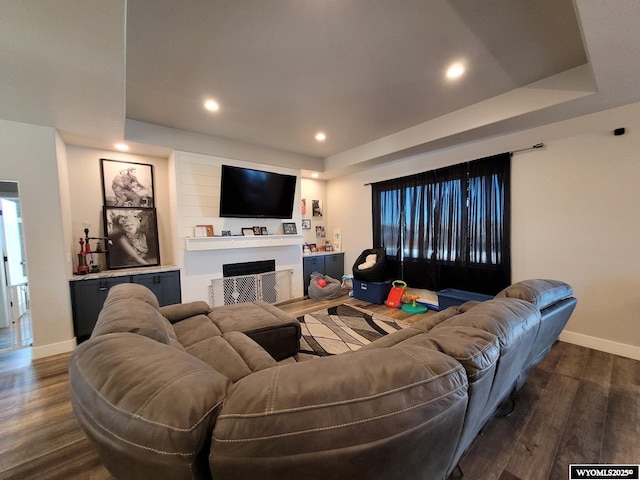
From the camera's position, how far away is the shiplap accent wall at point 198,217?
369cm

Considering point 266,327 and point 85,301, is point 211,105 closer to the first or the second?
point 266,327

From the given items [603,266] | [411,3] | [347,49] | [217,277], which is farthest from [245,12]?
[603,266]

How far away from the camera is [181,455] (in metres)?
0.57

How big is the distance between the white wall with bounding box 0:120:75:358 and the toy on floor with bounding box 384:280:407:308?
4.22 metres

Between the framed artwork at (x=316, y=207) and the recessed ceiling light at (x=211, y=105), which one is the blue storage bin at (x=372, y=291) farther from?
the recessed ceiling light at (x=211, y=105)

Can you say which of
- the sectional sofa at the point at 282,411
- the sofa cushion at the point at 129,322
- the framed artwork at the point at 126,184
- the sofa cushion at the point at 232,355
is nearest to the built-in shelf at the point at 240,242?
the framed artwork at the point at 126,184

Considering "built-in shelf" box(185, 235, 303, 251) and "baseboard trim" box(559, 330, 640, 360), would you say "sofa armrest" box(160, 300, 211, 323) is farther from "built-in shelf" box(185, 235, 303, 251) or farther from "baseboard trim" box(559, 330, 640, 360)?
"baseboard trim" box(559, 330, 640, 360)

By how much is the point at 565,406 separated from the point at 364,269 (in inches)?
117

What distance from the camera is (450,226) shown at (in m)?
3.79

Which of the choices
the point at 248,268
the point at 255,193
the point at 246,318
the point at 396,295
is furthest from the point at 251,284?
the point at 396,295

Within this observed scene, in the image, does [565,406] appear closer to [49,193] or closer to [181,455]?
[181,455]

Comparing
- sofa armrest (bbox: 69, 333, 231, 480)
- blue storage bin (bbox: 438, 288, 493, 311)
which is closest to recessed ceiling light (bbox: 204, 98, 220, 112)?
sofa armrest (bbox: 69, 333, 231, 480)

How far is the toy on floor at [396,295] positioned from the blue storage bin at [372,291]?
113 mm

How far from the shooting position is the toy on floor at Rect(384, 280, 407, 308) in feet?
13.6
